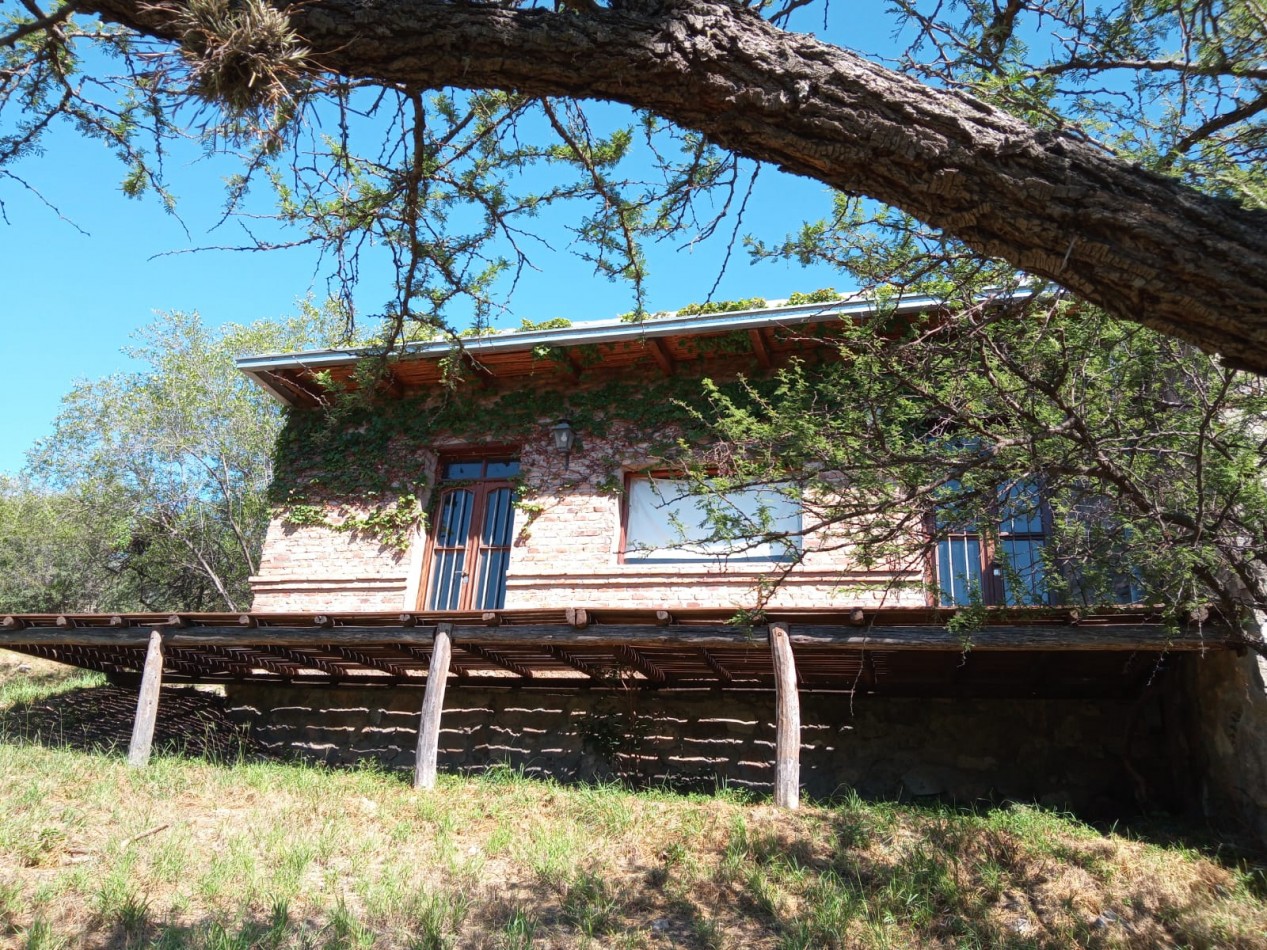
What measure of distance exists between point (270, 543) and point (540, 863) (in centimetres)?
693

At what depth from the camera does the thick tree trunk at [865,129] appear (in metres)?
2.10

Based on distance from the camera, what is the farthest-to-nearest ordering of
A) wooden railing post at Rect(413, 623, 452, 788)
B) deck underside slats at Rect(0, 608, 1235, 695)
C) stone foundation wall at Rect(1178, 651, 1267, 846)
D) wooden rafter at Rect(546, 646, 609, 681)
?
wooden rafter at Rect(546, 646, 609, 681)
wooden railing post at Rect(413, 623, 452, 788)
deck underside slats at Rect(0, 608, 1235, 695)
stone foundation wall at Rect(1178, 651, 1267, 846)

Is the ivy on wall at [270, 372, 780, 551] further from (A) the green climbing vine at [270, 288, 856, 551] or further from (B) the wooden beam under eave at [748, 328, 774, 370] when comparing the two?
(B) the wooden beam under eave at [748, 328, 774, 370]

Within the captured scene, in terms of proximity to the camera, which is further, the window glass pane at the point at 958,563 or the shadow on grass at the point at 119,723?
the shadow on grass at the point at 119,723

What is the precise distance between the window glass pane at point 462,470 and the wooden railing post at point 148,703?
356 centimetres

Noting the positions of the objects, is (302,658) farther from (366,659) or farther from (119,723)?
(119,723)

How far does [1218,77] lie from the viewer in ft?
12.1

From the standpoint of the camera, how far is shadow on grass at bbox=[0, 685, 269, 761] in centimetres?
1061

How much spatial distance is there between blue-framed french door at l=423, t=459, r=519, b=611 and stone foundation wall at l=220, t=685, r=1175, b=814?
3.54ft

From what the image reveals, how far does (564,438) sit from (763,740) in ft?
12.6

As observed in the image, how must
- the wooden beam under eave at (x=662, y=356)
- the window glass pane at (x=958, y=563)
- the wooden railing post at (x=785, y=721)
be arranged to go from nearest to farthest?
1. the wooden railing post at (x=785, y=721)
2. the window glass pane at (x=958, y=563)
3. the wooden beam under eave at (x=662, y=356)

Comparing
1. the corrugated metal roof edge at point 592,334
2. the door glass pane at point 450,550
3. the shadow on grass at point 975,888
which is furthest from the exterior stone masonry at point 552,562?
the shadow on grass at point 975,888

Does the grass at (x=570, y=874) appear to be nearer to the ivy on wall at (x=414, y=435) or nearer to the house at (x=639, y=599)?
the house at (x=639, y=599)

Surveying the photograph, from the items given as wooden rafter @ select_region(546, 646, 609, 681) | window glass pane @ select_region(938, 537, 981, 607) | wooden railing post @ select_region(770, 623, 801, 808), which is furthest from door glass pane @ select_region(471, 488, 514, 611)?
window glass pane @ select_region(938, 537, 981, 607)
